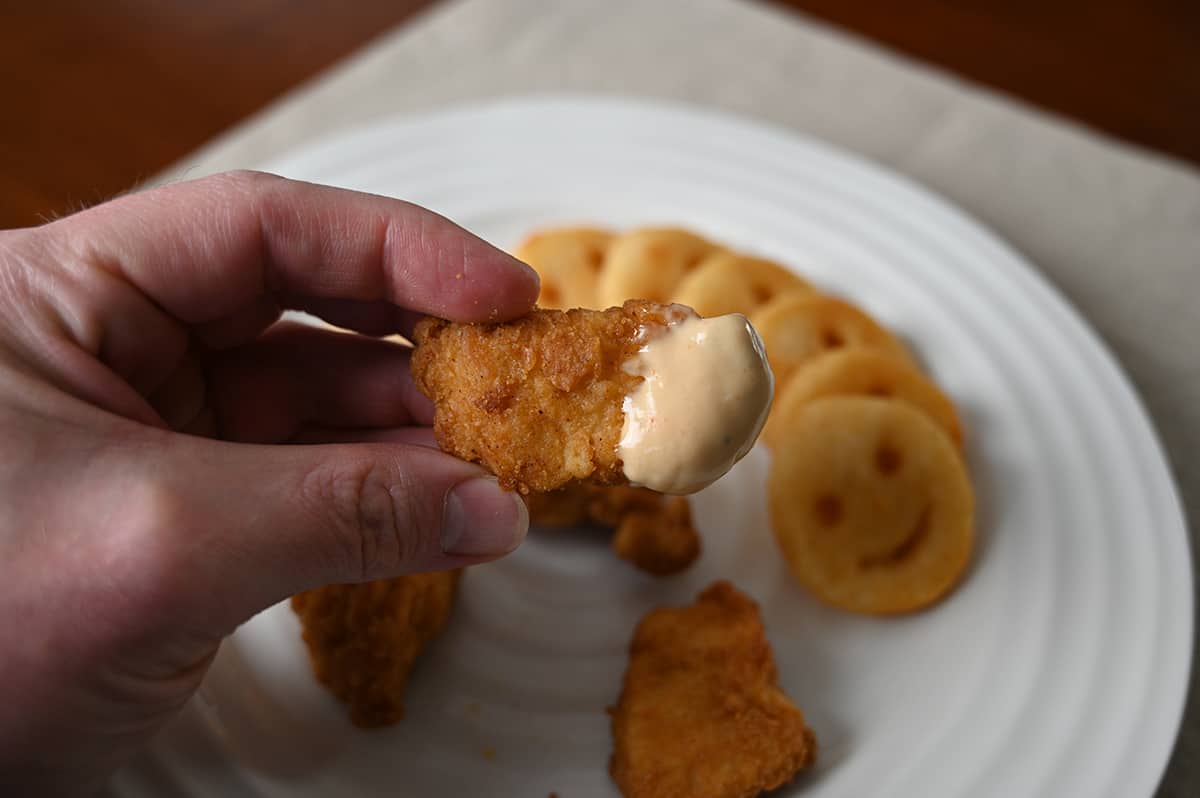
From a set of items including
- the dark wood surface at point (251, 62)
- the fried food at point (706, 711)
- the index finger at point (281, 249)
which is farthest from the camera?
the dark wood surface at point (251, 62)

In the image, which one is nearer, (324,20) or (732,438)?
(732,438)

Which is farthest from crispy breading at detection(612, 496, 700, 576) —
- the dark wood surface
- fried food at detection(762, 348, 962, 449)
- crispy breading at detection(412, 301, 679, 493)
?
the dark wood surface

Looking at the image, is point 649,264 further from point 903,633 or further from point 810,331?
point 903,633

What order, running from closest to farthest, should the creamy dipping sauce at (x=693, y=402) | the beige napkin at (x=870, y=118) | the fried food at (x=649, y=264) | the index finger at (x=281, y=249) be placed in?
the creamy dipping sauce at (x=693, y=402), the index finger at (x=281, y=249), the fried food at (x=649, y=264), the beige napkin at (x=870, y=118)

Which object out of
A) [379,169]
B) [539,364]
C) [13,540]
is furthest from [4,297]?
[379,169]

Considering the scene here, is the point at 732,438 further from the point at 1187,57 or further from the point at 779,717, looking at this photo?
the point at 1187,57

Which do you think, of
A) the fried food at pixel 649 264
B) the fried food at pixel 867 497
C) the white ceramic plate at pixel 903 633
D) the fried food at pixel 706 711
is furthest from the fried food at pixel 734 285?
the fried food at pixel 706 711

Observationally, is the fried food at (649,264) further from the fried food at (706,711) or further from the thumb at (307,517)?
the thumb at (307,517)
